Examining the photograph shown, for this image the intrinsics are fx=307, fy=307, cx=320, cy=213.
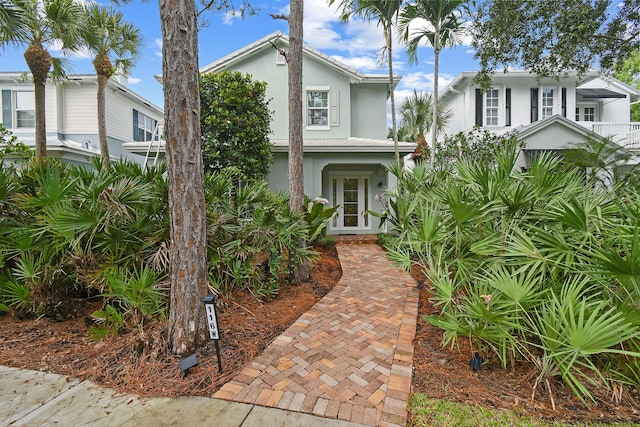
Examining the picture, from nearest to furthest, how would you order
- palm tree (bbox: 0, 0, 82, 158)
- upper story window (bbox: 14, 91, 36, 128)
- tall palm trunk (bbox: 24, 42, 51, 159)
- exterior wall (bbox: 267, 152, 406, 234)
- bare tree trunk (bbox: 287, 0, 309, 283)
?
bare tree trunk (bbox: 287, 0, 309, 283)
palm tree (bbox: 0, 0, 82, 158)
tall palm trunk (bbox: 24, 42, 51, 159)
exterior wall (bbox: 267, 152, 406, 234)
upper story window (bbox: 14, 91, 36, 128)

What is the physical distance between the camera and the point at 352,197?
488 inches

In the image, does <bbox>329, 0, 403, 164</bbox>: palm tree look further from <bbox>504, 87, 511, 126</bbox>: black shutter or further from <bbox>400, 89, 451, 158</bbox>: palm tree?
<bbox>504, 87, 511, 126</bbox>: black shutter

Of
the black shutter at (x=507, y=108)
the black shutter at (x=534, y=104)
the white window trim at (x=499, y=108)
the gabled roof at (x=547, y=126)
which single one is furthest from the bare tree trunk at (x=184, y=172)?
the black shutter at (x=534, y=104)

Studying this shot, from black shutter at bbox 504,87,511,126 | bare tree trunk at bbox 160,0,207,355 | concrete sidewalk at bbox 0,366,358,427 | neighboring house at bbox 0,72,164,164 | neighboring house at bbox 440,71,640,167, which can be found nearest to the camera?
concrete sidewalk at bbox 0,366,358,427

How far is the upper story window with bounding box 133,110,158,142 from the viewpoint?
17.3m

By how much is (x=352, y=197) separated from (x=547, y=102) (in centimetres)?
1195

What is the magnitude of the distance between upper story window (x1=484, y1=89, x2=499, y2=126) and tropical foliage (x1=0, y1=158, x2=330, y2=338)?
15.0 metres

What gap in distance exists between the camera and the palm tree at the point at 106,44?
36.3ft

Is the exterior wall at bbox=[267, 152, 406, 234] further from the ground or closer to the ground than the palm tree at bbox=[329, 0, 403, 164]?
closer to the ground

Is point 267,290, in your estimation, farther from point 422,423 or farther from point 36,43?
point 36,43

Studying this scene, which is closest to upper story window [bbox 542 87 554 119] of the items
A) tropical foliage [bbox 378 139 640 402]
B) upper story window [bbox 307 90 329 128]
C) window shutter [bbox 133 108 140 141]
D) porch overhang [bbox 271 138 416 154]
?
porch overhang [bbox 271 138 416 154]

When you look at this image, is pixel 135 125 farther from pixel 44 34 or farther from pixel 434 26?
pixel 434 26

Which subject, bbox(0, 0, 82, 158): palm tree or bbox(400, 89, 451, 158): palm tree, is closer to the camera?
bbox(0, 0, 82, 158): palm tree

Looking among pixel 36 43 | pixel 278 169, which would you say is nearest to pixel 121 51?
pixel 36 43
